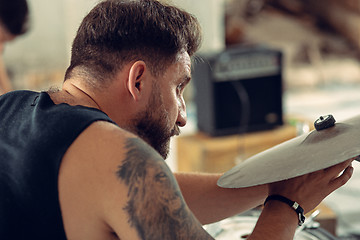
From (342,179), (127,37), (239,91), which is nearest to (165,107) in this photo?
(127,37)

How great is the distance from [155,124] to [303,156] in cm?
33

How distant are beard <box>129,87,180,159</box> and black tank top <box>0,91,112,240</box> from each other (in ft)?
0.56

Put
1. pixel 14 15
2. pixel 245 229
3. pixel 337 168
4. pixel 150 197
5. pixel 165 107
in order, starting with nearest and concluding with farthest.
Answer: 1. pixel 150 197
2. pixel 337 168
3. pixel 165 107
4. pixel 245 229
5. pixel 14 15

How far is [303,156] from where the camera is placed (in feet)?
3.02

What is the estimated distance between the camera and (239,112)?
2615 millimetres

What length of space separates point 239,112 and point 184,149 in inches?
13.9

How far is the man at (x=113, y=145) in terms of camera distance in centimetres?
84

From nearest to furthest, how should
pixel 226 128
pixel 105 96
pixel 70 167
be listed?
pixel 70 167
pixel 105 96
pixel 226 128

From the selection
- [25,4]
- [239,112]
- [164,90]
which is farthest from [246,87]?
[164,90]

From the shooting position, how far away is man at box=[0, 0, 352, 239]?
2.74 feet

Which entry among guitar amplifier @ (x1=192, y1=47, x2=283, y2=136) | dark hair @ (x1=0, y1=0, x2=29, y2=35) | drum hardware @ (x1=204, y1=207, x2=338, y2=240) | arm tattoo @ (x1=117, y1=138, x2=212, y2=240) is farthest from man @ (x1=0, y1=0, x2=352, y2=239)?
dark hair @ (x1=0, y1=0, x2=29, y2=35)

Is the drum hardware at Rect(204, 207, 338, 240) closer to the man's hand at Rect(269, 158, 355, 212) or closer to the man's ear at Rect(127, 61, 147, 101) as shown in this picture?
the man's hand at Rect(269, 158, 355, 212)

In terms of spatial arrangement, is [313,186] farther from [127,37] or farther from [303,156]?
[127,37]

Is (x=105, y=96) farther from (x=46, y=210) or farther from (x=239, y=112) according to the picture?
(x=239, y=112)
